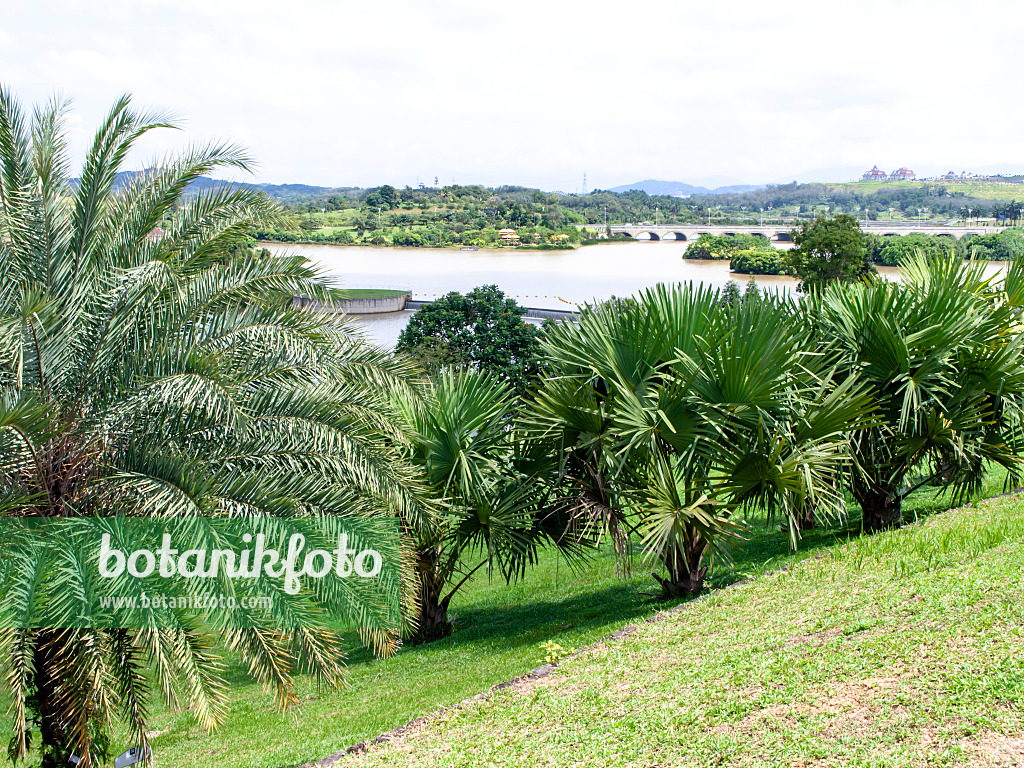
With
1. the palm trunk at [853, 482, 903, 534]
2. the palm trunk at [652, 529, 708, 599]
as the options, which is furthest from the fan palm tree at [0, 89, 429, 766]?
the palm trunk at [853, 482, 903, 534]

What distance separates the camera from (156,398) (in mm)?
5172

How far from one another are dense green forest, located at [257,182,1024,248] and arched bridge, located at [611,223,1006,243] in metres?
4.00

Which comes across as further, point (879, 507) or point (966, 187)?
point (966, 187)

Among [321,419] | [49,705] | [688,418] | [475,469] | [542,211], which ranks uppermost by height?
[542,211]

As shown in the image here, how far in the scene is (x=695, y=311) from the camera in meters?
7.59

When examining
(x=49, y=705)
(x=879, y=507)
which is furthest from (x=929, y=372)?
(x=49, y=705)

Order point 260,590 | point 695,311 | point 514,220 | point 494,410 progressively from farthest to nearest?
point 514,220
point 494,410
point 695,311
point 260,590

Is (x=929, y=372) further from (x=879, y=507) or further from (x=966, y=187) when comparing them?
(x=966, y=187)

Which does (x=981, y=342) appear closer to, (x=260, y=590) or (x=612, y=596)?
(x=612, y=596)

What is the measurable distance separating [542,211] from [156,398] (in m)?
104

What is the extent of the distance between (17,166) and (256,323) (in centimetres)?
212

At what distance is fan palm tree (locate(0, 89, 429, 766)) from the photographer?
5.06m

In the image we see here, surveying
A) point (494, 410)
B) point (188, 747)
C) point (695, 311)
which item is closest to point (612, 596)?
point (494, 410)

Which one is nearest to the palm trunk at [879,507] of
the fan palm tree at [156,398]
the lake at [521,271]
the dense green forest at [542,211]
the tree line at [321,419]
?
the tree line at [321,419]
